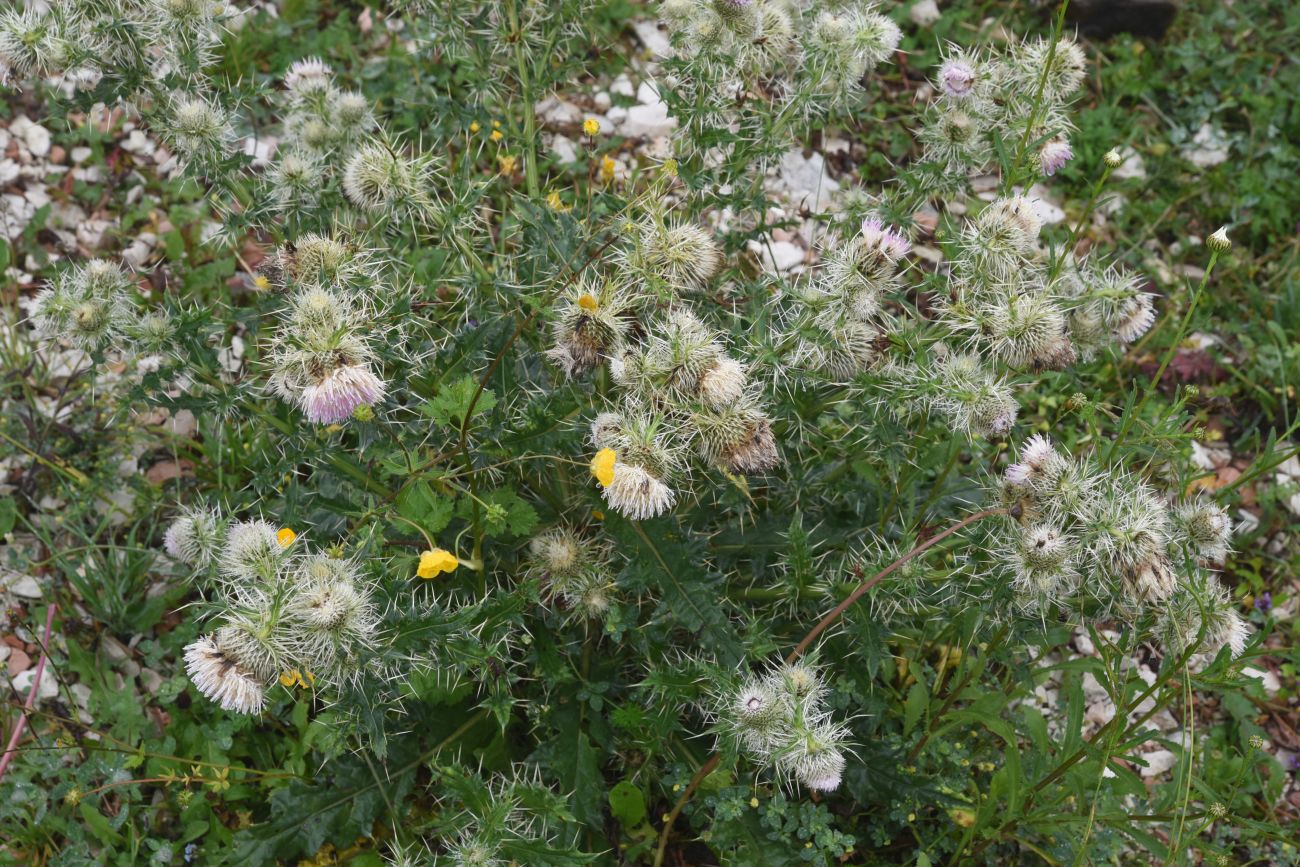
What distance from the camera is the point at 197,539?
3.47 metres

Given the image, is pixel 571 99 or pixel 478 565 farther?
pixel 571 99

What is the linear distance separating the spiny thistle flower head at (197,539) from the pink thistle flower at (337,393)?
753mm

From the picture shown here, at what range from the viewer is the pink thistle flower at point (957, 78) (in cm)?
355

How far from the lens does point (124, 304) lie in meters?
3.35

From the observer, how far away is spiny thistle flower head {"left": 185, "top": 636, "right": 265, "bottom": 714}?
2566mm

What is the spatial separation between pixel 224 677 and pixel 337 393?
28.3 inches

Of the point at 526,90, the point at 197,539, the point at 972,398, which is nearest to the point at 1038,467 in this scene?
the point at 972,398

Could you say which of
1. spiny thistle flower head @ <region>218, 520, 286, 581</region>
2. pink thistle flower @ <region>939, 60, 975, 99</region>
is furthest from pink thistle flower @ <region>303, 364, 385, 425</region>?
pink thistle flower @ <region>939, 60, 975, 99</region>

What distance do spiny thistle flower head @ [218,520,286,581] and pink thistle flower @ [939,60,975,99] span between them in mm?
2440

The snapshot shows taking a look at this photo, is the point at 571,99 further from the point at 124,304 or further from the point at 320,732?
the point at 320,732

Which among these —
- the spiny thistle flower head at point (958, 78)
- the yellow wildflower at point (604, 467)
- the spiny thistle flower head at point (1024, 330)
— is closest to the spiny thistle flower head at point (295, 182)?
the yellow wildflower at point (604, 467)

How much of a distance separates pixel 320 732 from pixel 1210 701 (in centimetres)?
342

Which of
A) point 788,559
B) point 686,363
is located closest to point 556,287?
point 686,363

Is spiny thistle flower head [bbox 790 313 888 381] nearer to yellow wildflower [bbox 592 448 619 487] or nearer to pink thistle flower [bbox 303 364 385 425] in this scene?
yellow wildflower [bbox 592 448 619 487]
